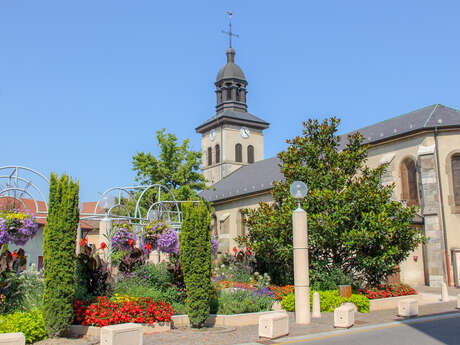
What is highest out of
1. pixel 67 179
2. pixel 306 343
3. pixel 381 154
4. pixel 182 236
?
pixel 381 154

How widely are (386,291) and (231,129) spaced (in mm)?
41973

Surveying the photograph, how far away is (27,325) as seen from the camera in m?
10.0

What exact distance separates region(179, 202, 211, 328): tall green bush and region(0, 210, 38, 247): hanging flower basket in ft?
14.3

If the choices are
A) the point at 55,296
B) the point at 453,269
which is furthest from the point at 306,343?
the point at 453,269

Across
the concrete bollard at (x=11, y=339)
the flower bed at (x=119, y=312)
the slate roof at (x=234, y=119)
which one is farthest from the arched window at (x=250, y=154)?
the concrete bollard at (x=11, y=339)

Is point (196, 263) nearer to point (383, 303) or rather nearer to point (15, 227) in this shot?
point (15, 227)

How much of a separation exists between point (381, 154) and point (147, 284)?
2249cm

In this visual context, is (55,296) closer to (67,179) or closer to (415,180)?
(67,179)

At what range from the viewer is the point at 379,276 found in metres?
17.8

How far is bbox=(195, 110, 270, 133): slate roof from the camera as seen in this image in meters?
57.4

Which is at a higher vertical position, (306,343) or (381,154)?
(381,154)

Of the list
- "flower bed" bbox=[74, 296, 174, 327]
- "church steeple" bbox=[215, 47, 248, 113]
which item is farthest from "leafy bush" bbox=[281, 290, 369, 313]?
"church steeple" bbox=[215, 47, 248, 113]

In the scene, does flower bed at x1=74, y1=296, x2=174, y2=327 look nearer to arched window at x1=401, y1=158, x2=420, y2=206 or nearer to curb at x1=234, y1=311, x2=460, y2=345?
curb at x1=234, y1=311, x2=460, y2=345

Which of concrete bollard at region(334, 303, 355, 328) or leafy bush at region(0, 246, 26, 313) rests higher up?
leafy bush at region(0, 246, 26, 313)
